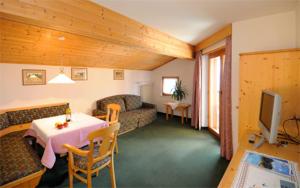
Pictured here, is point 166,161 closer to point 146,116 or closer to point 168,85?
point 146,116

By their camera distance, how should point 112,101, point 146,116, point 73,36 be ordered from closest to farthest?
point 73,36 < point 112,101 < point 146,116

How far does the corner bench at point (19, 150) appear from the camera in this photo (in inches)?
76.5

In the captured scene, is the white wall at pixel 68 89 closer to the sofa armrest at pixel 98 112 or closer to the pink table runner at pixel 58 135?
the sofa armrest at pixel 98 112

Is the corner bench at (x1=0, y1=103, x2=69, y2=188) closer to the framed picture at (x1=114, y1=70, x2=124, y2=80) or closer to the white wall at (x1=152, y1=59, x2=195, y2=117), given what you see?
the framed picture at (x1=114, y1=70, x2=124, y2=80)

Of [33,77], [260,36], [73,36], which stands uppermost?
[73,36]

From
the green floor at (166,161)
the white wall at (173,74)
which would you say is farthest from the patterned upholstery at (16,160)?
the white wall at (173,74)

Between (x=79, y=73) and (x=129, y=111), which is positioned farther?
(x=129, y=111)

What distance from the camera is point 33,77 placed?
3.61 metres

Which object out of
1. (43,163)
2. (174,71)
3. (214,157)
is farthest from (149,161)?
(174,71)

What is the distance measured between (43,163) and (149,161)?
166 centimetres

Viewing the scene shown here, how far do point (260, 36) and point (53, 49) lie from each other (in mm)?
3774

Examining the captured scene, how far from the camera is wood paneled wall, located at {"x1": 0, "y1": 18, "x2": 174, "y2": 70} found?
255cm

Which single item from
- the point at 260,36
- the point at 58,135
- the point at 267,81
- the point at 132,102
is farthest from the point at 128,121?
the point at 260,36

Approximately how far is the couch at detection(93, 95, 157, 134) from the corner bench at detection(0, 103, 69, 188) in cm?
105
